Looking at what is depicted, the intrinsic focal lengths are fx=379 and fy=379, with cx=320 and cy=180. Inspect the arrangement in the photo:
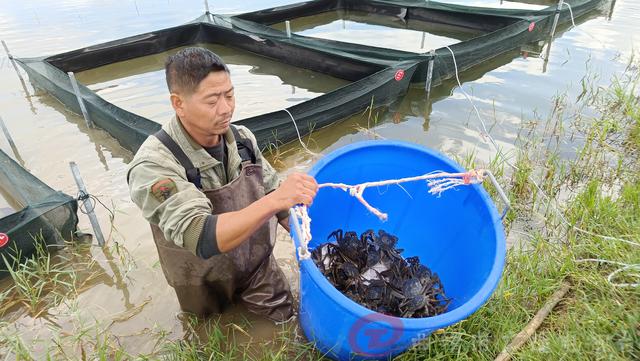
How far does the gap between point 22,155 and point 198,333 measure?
3079 mm

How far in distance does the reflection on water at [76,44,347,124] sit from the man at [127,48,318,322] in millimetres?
2891

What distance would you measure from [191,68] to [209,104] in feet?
0.50

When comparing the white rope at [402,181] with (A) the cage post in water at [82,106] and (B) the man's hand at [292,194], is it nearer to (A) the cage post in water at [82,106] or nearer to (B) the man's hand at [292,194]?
(B) the man's hand at [292,194]

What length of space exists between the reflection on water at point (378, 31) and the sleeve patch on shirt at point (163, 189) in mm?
5774

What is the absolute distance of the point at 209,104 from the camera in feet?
5.05

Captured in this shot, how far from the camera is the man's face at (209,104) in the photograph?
1521 mm

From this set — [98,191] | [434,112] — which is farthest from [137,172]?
[434,112]

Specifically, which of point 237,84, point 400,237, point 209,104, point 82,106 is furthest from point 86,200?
point 237,84

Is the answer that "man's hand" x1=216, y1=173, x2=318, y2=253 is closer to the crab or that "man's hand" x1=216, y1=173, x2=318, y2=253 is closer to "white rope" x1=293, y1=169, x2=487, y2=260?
"white rope" x1=293, y1=169, x2=487, y2=260

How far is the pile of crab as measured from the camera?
1.81 metres

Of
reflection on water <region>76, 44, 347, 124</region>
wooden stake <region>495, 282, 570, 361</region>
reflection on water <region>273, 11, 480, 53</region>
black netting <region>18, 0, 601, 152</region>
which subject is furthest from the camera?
reflection on water <region>273, 11, 480, 53</region>

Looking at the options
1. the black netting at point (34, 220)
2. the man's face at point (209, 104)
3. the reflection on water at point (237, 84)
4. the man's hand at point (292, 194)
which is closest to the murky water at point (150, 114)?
the reflection on water at point (237, 84)

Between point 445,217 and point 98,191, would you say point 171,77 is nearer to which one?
point 445,217

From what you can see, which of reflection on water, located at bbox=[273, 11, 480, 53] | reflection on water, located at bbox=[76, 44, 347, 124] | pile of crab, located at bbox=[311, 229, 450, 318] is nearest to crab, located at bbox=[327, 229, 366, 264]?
pile of crab, located at bbox=[311, 229, 450, 318]
